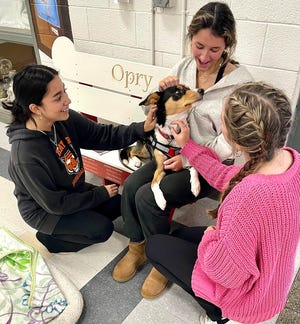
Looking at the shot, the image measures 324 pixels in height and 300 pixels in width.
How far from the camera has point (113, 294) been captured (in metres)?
1.45

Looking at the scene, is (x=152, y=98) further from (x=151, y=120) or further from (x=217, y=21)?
(x=217, y=21)

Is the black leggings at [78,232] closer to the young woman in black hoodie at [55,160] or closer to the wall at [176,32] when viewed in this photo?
the young woman in black hoodie at [55,160]

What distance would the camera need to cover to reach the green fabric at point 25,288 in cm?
126

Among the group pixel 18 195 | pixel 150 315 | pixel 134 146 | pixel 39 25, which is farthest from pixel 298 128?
pixel 39 25

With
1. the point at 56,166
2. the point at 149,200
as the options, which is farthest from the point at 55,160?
the point at 149,200

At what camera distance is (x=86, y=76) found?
84.1 inches

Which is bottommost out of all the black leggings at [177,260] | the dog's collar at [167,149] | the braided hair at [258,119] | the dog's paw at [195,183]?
the black leggings at [177,260]

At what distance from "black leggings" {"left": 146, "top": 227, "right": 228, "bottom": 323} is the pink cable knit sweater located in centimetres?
8

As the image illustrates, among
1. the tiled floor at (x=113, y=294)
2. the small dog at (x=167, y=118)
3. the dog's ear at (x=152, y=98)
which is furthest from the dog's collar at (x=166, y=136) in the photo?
the tiled floor at (x=113, y=294)

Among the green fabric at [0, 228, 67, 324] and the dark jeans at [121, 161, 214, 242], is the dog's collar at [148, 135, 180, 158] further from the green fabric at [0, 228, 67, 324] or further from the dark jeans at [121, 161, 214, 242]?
the green fabric at [0, 228, 67, 324]

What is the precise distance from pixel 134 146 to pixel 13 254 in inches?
33.6

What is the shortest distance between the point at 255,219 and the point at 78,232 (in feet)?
3.17

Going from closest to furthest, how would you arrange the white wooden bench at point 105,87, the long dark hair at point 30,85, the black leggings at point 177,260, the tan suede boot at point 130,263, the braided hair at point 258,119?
the braided hair at point 258,119
the black leggings at point 177,260
the long dark hair at point 30,85
the tan suede boot at point 130,263
the white wooden bench at point 105,87

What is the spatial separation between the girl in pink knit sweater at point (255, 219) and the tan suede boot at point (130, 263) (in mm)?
511
